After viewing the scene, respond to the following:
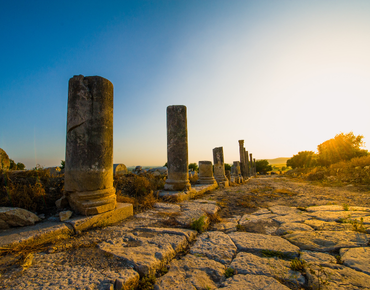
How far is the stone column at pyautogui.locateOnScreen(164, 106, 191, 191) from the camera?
7.04m

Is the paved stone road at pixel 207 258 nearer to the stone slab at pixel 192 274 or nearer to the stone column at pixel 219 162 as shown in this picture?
the stone slab at pixel 192 274

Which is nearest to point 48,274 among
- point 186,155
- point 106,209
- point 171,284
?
point 171,284

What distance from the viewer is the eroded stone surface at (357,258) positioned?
1.95 metres

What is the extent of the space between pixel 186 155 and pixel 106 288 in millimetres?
5686

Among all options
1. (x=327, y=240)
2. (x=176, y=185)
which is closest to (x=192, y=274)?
(x=327, y=240)

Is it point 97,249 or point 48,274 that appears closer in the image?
point 48,274

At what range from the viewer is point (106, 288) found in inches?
65.7

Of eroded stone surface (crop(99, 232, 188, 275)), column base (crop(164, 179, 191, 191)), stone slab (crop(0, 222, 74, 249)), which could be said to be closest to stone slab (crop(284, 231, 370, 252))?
eroded stone surface (crop(99, 232, 188, 275))

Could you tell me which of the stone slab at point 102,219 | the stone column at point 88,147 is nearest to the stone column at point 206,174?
the stone slab at point 102,219

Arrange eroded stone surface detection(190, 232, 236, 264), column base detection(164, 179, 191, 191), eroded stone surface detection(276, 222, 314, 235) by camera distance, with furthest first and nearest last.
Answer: column base detection(164, 179, 191, 191) < eroded stone surface detection(276, 222, 314, 235) < eroded stone surface detection(190, 232, 236, 264)

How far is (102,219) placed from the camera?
3.51 meters

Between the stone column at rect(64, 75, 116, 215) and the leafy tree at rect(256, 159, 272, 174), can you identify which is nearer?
the stone column at rect(64, 75, 116, 215)

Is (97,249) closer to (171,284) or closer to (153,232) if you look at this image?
(153,232)

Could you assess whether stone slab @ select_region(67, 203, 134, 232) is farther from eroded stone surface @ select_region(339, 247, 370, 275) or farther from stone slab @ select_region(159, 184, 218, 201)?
eroded stone surface @ select_region(339, 247, 370, 275)
